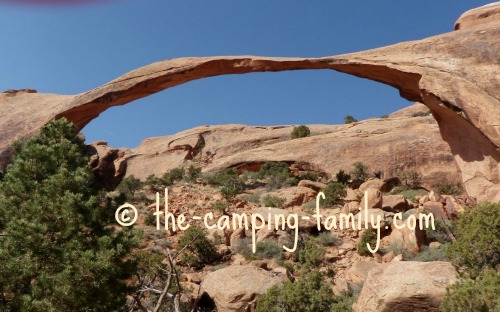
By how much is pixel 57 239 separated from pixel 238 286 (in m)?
3.56

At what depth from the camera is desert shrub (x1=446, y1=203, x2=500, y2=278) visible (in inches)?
229

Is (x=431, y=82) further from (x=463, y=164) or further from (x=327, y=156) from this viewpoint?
(x=327, y=156)

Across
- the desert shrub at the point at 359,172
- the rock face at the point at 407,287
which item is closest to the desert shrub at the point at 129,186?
the desert shrub at the point at 359,172

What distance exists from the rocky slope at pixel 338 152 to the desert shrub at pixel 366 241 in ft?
27.3

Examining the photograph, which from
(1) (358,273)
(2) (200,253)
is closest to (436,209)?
(1) (358,273)

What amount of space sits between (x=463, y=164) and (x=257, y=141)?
1895 cm

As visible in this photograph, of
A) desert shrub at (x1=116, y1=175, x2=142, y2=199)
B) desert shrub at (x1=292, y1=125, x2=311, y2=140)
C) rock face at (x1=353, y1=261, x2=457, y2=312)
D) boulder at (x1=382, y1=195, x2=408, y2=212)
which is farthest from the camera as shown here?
desert shrub at (x1=292, y1=125, x2=311, y2=140)

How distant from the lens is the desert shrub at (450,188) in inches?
661

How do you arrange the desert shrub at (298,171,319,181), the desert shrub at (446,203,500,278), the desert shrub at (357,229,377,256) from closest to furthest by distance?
the desert shrub at (446,203,500,278)
the desert shrub at (357,229,377,256)
the desert shrub at (298,171,319,181)

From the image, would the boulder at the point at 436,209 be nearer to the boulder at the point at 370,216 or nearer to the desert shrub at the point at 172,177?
the boulder at the point at 370,216

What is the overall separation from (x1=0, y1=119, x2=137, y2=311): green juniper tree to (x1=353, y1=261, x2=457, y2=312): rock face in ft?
12.0

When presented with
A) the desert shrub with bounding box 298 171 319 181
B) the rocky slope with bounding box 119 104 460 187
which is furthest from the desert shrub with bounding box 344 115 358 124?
the desert shrub with bounding box 298 171 319 181

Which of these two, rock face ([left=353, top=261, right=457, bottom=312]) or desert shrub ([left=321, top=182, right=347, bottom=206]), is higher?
desert shrub ([left=321, top=182, right=347, bottom=206])

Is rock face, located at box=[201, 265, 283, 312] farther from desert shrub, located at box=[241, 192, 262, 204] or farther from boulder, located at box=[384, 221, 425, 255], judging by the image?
desert shrub, located at box=[241, 192, 262, 204]
